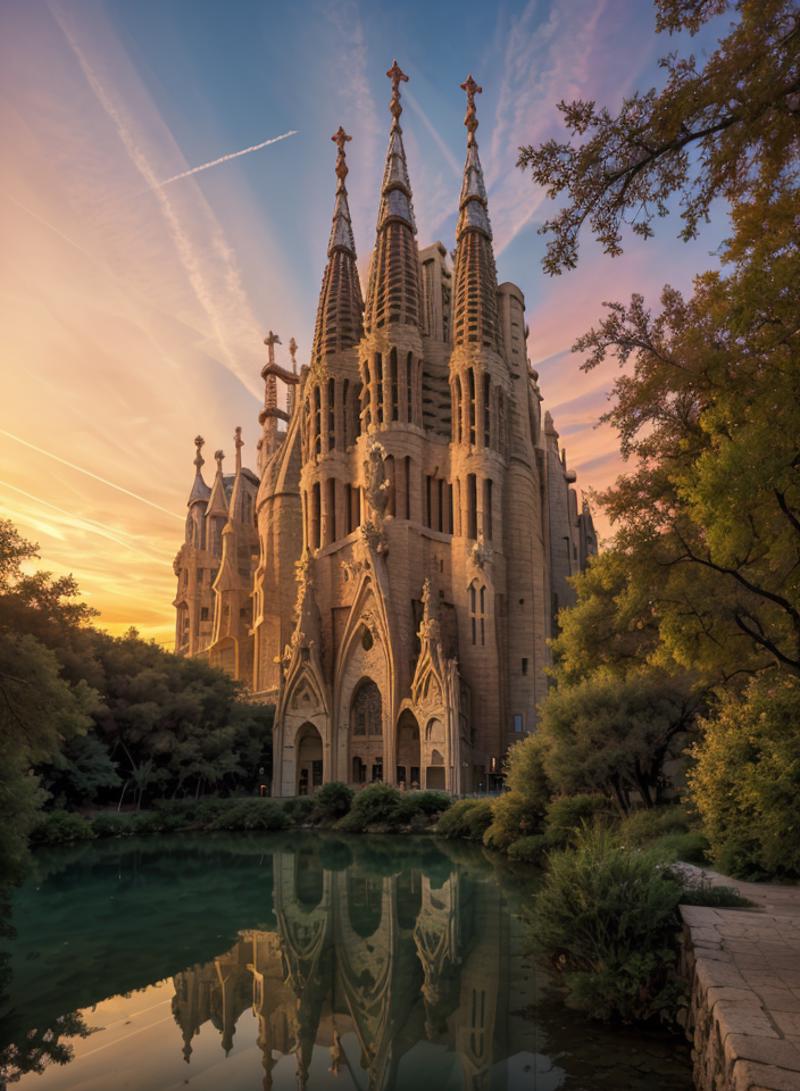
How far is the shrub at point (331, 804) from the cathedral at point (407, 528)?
735 cm

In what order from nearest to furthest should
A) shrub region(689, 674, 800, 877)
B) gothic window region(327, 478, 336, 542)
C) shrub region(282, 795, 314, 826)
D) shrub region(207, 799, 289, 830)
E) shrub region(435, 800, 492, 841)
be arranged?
shrub region(689, 674, 800, 877) < shrub region(435, 800, 492, 841) < shrub region(207, 799, 289, 830) < shrub region(282, 795, 314, 826) < gothic window region(327, 478, 336, 542)

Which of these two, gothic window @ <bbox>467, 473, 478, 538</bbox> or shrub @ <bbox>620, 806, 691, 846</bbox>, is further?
gothic window @ <bbox>467, 473, 478, 538</bbox>

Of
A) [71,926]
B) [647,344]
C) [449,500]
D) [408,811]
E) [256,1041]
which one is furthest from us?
[449,500]

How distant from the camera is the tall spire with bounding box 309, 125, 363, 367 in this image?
175 ft

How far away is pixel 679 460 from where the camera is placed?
32.8 feet

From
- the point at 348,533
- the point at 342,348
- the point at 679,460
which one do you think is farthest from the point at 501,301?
the point at 679,460

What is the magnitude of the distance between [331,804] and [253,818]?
3241 mm

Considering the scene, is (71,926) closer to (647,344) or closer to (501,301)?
(647,344)

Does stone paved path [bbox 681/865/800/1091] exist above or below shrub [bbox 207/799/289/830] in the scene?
below

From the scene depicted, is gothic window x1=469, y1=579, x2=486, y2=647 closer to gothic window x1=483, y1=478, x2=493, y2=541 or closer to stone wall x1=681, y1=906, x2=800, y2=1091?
gothic window x1=483, y1=478, x2=493, y2=541

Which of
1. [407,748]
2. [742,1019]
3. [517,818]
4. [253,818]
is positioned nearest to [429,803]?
[253,818]

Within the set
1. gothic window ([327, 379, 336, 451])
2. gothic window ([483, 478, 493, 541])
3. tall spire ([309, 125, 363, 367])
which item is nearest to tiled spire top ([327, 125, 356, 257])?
tall spire ([309, 125, 363, 367])

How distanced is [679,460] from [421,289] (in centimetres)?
4562

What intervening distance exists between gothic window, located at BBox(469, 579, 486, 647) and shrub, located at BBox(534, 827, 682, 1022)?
115 feet
